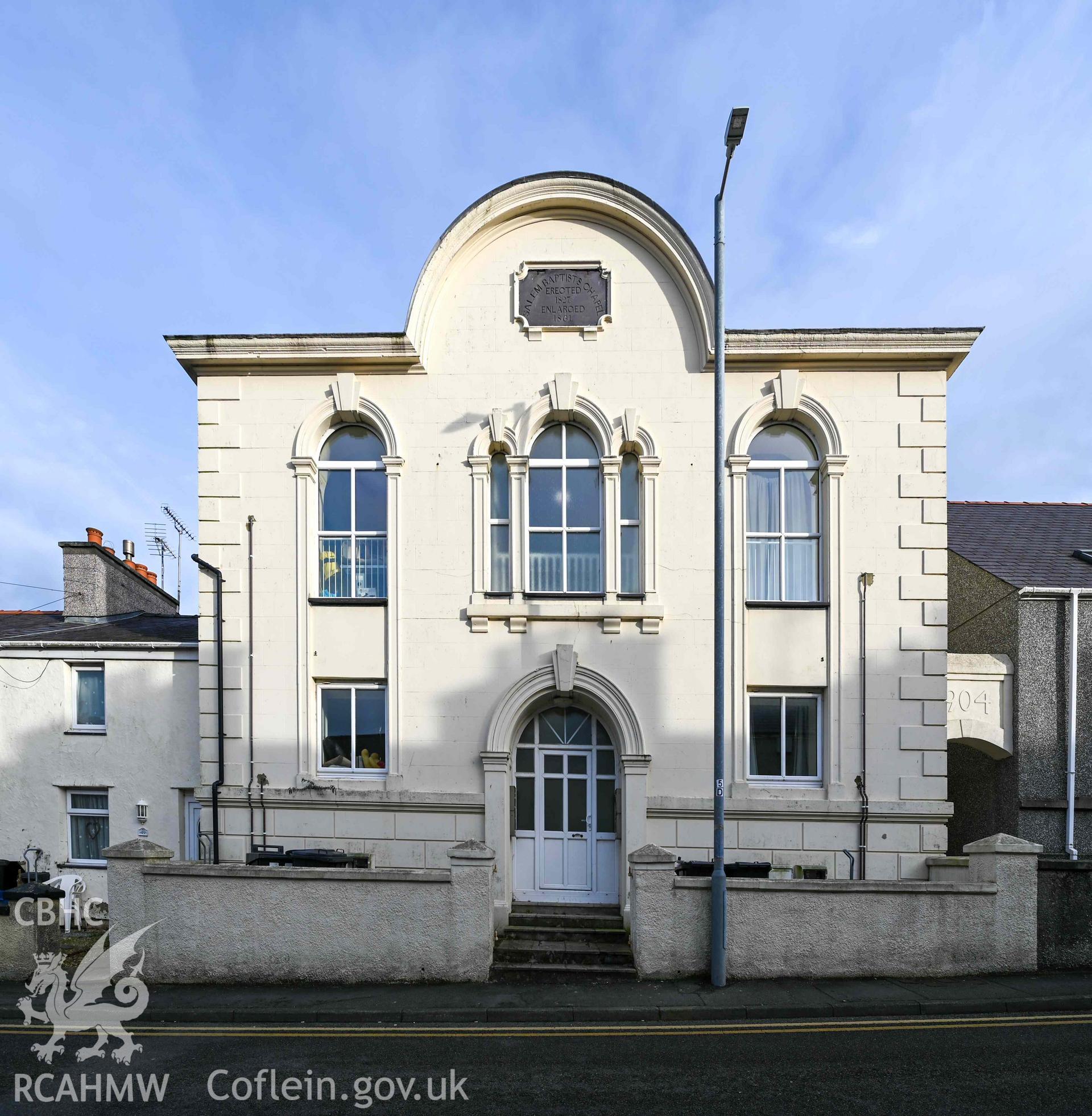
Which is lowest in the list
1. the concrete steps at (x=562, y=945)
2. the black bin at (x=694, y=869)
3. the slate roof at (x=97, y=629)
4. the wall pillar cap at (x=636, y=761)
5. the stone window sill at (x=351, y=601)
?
the concrete steps at (x=562, y=945)

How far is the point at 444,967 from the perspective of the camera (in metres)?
9.27

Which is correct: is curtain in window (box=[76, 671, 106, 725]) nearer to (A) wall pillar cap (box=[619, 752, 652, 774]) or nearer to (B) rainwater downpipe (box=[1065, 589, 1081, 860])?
(A) wall pillar cap (box=[619, 752, 652, 774])

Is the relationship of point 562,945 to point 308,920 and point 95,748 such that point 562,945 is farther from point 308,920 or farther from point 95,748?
point 95,748

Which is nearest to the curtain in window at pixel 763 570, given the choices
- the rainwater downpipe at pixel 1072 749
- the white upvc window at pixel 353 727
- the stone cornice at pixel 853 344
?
the stone cornice at pixel 853 344

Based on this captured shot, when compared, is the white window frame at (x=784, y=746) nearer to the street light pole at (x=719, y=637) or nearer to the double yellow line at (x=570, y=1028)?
the street light pole at (x=719, y=637)

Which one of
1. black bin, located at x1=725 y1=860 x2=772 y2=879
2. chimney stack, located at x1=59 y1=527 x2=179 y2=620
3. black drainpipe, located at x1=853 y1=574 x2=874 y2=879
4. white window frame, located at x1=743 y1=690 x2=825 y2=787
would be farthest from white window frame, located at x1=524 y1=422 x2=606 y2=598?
chimney stack, located at x1=59 y1=527 x2=179 y2=620

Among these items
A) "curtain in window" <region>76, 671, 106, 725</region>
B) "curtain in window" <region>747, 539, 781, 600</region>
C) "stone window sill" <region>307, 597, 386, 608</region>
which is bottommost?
"curtain in window" <region>76, 671, 106, 725</region>

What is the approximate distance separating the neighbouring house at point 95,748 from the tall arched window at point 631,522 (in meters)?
7.26

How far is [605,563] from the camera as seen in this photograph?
11523mm

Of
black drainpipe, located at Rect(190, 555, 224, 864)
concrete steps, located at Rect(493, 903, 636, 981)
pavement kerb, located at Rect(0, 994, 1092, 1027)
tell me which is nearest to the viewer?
pavement kerb, located at Rect(0, 994, 1092, 1027)

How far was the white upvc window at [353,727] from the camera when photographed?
462 inches

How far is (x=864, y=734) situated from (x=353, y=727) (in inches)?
304

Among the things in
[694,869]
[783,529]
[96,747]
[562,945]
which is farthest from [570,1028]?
[96,747]

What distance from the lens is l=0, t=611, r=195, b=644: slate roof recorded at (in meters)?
13.3
